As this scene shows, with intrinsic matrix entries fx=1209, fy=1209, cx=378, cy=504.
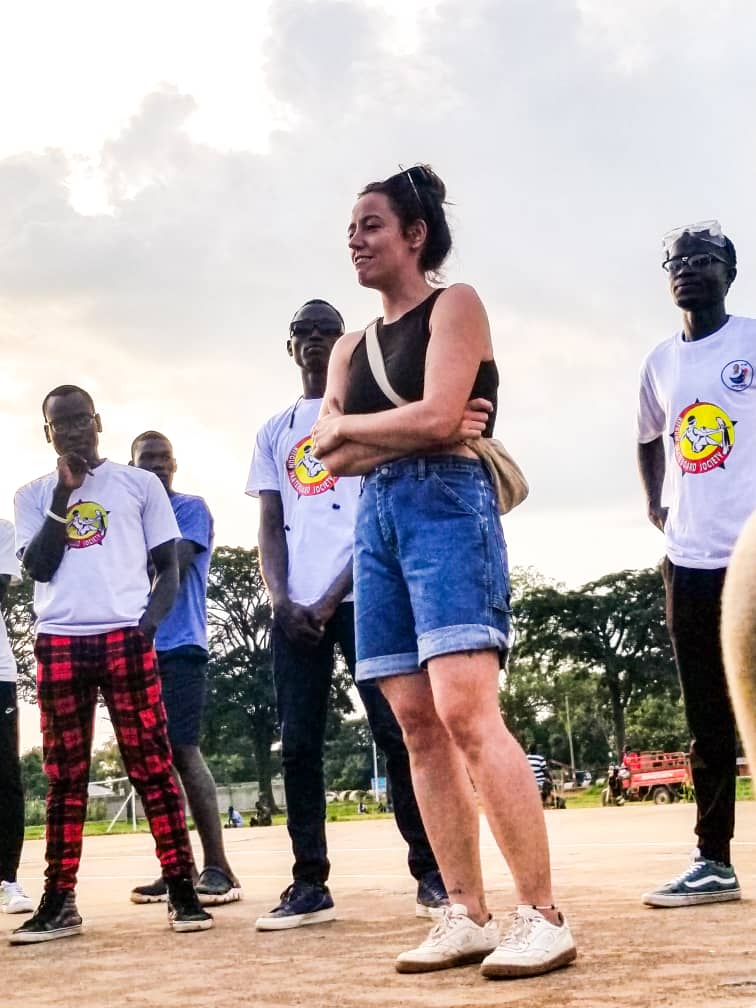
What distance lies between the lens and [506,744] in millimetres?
3162

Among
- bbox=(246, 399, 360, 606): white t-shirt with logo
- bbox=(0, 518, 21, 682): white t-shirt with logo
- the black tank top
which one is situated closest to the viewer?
the black tank top

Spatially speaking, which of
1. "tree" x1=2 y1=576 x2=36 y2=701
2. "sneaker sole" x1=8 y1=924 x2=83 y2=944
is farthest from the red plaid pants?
"tree" x1=2 y1=576 x2=36 y2=701

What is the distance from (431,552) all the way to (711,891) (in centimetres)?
192

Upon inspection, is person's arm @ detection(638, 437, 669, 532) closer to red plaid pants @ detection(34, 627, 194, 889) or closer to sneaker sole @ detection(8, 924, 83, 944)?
red plaid pants @ detection(34, 627, 194, 889)

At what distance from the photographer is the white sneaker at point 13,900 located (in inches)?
221

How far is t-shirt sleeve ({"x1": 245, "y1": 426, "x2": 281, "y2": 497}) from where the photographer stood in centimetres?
501

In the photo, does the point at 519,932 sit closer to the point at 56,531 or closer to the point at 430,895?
the point at 430,895

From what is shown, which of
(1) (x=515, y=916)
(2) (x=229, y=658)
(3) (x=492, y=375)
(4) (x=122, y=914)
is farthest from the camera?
(2) (x=229, y=658)

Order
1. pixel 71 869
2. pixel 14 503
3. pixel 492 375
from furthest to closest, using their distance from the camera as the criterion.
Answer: pixel 14 503, pixel 71 869, pixel 492 375

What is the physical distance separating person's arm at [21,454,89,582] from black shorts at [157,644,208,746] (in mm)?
1217

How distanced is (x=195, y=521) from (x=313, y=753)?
1.82m

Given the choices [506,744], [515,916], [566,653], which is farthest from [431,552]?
[566,653]

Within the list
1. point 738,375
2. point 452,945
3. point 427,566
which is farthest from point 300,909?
point 738,375

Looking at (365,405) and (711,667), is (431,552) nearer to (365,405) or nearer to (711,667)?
(365,405)
